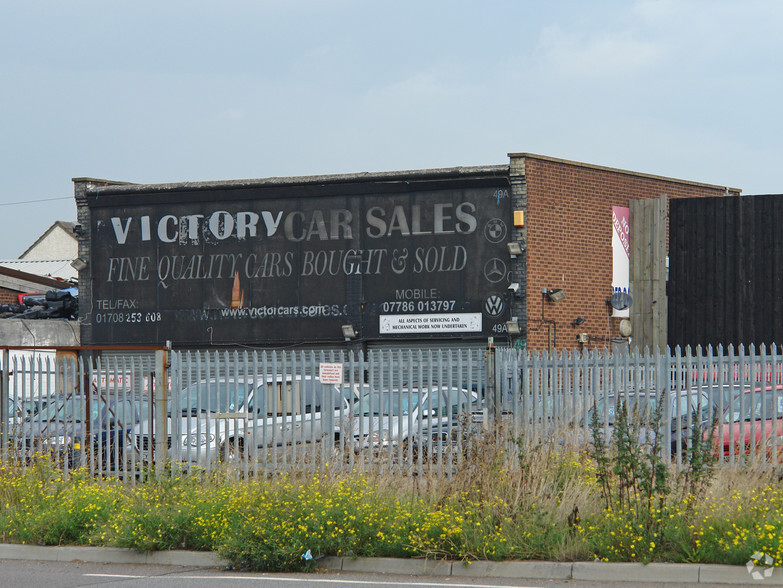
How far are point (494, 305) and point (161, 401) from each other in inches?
581

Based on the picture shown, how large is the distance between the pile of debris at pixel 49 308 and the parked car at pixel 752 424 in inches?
984

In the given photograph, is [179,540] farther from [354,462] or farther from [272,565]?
[354,462]

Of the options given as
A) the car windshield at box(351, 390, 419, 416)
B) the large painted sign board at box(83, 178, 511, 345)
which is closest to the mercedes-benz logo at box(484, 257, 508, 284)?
the large painted sign board at box(83, 178, 511, 345)

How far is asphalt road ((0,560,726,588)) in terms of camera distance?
9.59 m

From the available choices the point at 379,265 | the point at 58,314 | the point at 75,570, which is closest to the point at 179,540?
the point at 75,570

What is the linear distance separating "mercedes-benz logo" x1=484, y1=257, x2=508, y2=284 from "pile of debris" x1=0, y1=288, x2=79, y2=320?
540 inches

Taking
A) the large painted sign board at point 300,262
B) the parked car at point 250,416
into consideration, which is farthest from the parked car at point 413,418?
the large painted sign board at point 300,262

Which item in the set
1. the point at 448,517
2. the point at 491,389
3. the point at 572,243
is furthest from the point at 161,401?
the point at 572,243

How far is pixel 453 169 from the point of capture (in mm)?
28969

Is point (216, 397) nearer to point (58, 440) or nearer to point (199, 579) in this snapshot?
point (58, 440)

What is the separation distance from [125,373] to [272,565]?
624 centimetres

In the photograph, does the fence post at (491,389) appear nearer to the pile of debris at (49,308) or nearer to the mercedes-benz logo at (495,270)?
the mercedes-benz logo at (495,270)

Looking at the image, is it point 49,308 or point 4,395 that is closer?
point 4,395

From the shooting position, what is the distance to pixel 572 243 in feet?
96.4
